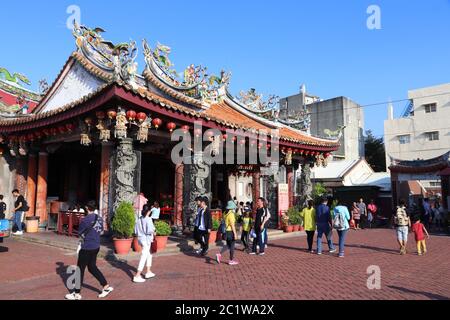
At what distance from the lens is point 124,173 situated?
9.59 m

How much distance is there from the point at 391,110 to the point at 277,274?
34144mm

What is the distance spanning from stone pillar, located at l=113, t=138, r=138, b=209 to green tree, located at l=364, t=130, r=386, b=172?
37.7 meters

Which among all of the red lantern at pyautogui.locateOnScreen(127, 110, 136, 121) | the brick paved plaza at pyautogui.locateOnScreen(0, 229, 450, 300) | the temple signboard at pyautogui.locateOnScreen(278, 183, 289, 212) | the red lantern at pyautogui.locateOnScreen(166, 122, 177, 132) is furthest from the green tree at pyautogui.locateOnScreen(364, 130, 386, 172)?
the red lantern at pyautogui.locateOnScreen(127, 110, 136, 121)

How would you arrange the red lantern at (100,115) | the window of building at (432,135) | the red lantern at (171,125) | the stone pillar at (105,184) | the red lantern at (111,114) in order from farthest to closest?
the window of building at (432,135) < the stone pillar at (105,184) < the red lantern at (171,125) < the red lantern at (100,115) < the red lantern at (111,114)

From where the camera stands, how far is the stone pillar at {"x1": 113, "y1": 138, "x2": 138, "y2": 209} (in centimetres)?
950

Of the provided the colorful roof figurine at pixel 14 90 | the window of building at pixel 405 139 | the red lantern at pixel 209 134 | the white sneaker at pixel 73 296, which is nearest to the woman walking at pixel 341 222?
the red lantern at pixel 209 134

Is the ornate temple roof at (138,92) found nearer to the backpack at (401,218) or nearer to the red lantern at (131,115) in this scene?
the red lantern at (131,115)

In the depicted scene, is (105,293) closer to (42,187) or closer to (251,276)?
(251,276)

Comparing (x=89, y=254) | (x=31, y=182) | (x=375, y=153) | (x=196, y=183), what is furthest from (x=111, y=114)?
(x=375, y=153)

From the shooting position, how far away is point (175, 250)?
977cm

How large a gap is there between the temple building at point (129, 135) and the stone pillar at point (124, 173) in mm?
26

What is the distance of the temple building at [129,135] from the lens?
31.0ft
